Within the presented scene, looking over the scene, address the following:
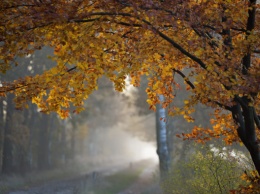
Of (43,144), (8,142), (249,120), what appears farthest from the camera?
(43,144)

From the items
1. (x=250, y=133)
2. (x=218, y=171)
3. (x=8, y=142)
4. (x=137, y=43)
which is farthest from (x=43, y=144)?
(x=250, y=133)

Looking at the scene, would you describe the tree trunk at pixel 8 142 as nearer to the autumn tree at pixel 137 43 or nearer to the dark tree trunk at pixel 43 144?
the dark tree trunk at pixel 43 144

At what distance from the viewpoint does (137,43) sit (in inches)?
306

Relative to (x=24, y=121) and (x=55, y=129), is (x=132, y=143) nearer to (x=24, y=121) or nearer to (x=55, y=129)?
(x=55, y=129)

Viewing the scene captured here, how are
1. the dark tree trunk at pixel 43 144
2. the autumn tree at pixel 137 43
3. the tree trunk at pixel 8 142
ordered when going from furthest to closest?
the dark tree trunk at pixel 43 144 → the tree trunk at pixel 8 142 → the autumn tree at pixel 137 43

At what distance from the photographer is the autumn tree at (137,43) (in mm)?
6582

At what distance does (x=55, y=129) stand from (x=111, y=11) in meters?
31.6

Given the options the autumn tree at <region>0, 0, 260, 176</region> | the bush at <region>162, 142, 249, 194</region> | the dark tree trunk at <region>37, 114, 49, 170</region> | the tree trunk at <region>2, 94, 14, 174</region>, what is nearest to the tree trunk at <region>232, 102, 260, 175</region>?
the autumn tree at <region>0, 0, 260, 176</region>

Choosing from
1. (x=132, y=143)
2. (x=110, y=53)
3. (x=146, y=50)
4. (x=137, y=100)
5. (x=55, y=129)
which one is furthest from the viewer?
(x=132, y=143)

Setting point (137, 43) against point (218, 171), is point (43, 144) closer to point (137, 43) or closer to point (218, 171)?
point (218, 171)

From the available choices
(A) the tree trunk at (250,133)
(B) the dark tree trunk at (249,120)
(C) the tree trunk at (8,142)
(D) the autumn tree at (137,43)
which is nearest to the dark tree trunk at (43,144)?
(C) the tree trunk at (8,142)

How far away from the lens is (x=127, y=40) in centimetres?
838

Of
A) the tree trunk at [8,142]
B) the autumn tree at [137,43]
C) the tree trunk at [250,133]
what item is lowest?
the tree trunk at [250,133]

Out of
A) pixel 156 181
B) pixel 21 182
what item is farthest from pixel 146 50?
pixel 21 182
